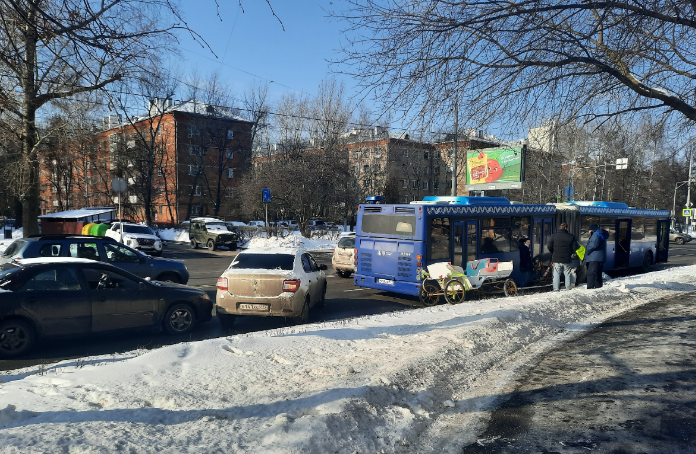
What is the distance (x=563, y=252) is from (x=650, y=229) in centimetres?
1190

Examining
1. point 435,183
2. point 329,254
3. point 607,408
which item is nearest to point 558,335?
point 607,408

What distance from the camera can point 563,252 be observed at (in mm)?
12789

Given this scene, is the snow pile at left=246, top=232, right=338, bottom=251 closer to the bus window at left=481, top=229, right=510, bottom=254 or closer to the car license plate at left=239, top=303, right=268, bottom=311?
the bus window at left=481, top=229, right=510, bottom=254

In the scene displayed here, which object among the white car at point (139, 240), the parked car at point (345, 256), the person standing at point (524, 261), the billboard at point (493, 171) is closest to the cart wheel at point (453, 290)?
the person standing at point (524, 261)

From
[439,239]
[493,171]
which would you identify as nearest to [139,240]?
[439,239]

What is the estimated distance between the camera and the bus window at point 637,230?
20.2 meters

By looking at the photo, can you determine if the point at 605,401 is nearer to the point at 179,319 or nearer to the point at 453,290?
the point at 179,319

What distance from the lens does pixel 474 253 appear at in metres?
13.0

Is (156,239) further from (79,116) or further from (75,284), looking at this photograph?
(75,284)

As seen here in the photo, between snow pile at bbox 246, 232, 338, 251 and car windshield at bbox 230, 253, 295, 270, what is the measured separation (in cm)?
1960

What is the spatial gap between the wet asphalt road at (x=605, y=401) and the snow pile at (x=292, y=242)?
76.6 ft

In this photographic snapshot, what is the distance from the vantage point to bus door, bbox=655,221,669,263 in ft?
73.5

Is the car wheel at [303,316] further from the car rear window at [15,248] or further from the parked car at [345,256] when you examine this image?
the parked car at [345,256]

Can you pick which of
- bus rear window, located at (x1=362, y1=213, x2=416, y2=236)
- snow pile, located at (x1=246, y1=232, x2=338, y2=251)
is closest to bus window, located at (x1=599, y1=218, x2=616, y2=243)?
bus rear window, located at (x1=362, y1=213, x2=416, y2=236)
